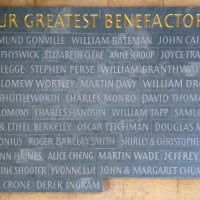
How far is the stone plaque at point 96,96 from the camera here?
10.5 ft

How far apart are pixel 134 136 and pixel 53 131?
594 millimetres

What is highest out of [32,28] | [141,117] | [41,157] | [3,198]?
[32,28]

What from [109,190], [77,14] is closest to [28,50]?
[77,14]

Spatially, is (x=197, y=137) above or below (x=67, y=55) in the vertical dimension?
below

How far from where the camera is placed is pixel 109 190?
3234mm

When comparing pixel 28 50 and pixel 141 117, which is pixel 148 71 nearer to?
pixel 141 117

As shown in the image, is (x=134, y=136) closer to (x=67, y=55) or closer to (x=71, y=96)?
(x=71, y=96)

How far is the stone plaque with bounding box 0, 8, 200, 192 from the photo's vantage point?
3.21 metres

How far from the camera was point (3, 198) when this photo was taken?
128 inches

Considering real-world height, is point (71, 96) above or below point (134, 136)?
above

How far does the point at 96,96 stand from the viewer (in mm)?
3219

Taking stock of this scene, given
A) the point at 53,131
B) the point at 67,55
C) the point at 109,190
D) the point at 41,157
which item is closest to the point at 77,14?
the point at 67,55

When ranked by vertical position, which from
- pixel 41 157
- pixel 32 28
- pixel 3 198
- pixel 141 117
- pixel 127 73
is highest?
pixel 32 28

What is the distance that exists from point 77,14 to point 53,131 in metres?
0.88
